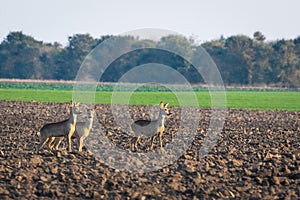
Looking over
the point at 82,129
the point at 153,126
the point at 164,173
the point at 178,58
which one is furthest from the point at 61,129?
the point at 178,58

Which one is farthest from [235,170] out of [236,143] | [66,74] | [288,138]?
[66,74]

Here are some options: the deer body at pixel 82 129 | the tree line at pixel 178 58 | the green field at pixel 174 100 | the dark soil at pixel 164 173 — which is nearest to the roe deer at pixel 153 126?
the dark soil at pixel 164 173

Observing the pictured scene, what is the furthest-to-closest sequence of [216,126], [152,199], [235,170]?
[216,126]
[235,170]
[152,199]

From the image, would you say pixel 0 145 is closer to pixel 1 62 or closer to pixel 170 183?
pixel 170 183

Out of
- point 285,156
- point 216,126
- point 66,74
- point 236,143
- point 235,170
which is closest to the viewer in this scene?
point 235,170

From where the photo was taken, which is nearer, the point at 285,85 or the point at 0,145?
the point at 0,145

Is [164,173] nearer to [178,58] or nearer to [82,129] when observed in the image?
[82,129]

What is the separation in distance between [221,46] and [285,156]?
100131 millimetres

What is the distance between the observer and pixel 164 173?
48.7 ft

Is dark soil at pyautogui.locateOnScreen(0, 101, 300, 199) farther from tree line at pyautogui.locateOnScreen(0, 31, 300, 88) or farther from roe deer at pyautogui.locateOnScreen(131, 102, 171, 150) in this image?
tree line at pyautogui.locateOnScreen(0, 31, 300, 88)

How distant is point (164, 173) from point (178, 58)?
88172mm

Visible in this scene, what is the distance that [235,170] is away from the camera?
1529cm

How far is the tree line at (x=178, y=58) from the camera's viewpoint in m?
104

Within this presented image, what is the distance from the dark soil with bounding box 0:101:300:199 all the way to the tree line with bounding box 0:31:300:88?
7969cm
